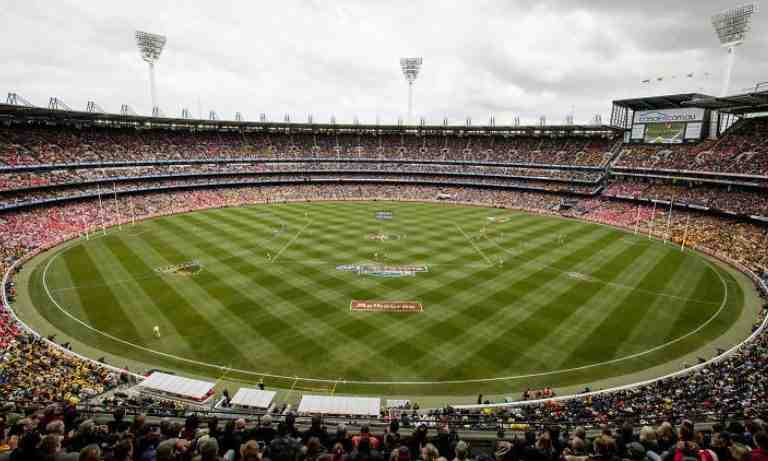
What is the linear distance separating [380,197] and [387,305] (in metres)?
59.8

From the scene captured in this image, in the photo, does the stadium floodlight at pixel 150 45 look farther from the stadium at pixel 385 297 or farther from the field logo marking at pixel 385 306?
the field logo marking at pixel 385 306

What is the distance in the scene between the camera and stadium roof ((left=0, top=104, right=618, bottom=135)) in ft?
210

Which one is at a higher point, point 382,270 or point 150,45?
point 150,45

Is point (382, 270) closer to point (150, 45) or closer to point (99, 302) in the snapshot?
point (99, 302)

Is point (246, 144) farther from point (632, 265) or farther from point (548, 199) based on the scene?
point (632, 265)

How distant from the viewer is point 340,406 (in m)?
19.9

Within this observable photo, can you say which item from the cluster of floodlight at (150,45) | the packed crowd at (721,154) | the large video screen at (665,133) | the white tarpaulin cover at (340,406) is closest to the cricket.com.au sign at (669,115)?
the large video screen at (665,133)

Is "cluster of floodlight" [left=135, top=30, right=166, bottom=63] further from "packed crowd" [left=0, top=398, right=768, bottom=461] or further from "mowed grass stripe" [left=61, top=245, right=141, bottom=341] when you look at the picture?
"packed crowd" [left=0, top=398, right=768, bottom=461]

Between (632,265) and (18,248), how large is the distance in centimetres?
6984

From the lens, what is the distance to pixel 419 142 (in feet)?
367

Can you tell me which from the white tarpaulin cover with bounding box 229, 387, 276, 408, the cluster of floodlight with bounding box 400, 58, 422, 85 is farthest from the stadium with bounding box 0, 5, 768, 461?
the cluster of floodlight with bounding box 400, 58, 422, 85

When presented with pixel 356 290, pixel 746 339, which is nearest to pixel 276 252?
pixel 356 290

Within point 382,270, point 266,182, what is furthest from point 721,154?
point 266,182

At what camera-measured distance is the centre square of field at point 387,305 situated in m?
25.8
